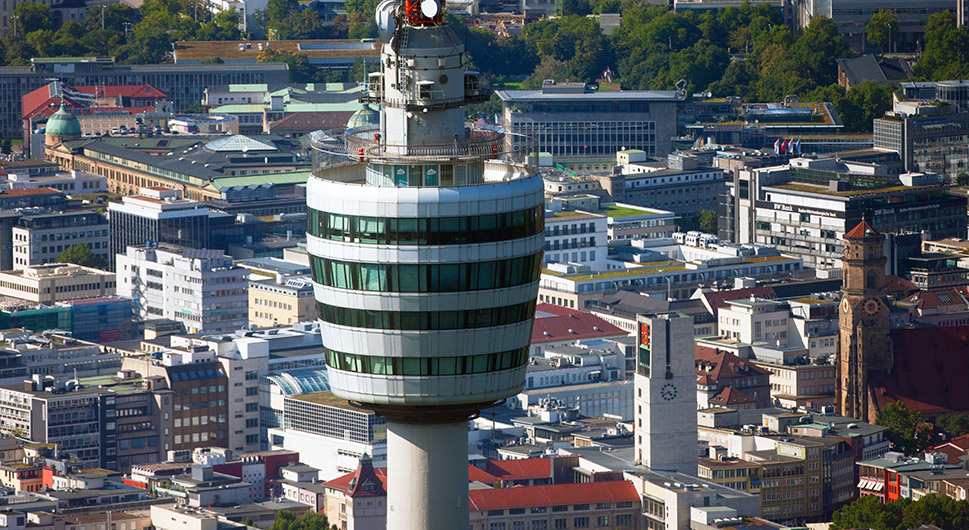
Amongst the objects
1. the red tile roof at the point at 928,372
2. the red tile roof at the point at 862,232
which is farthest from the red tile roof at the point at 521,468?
the red tile roof at the point at 862,232

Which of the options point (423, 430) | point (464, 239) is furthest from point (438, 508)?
point (464, 239)

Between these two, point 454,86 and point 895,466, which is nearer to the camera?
point 454,86

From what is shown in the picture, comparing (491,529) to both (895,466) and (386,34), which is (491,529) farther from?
(386,34)

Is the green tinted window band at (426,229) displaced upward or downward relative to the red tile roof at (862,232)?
upward

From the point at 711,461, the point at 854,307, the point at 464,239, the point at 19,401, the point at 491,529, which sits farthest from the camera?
the point at 854,307

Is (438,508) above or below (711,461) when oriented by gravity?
above

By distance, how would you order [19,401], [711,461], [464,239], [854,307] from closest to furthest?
[464,239], [711,461], [19,401], [854,307]

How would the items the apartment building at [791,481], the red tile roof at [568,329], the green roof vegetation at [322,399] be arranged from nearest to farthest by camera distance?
the apartment building at [791,481]
the green roof vegetation at [322,399]
the red tile roof at [568,329]

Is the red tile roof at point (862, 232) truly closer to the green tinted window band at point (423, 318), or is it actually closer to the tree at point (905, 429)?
the tree at point (905, 429)
